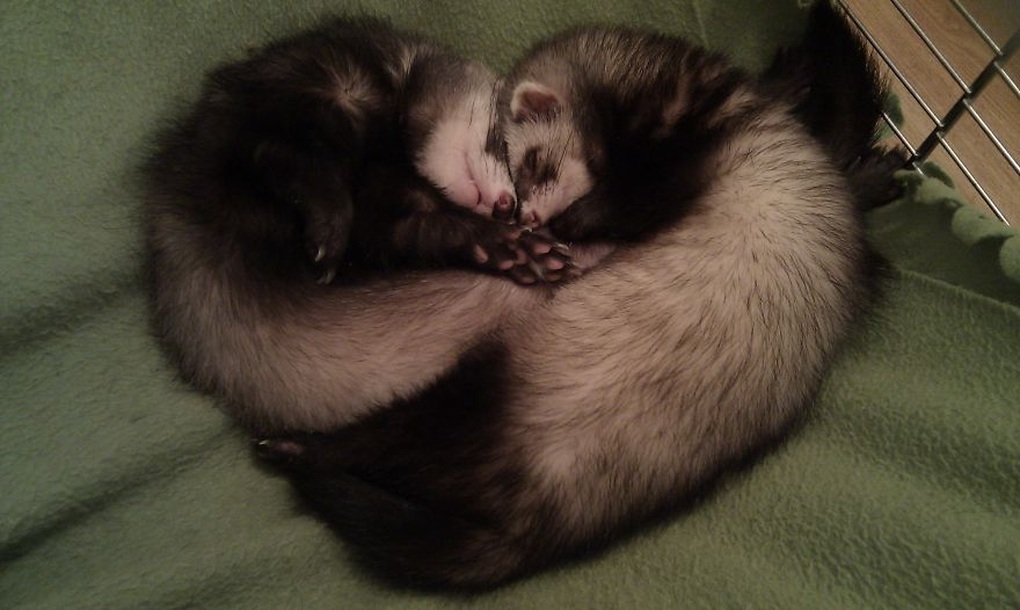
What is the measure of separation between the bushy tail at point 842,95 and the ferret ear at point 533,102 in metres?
0.40

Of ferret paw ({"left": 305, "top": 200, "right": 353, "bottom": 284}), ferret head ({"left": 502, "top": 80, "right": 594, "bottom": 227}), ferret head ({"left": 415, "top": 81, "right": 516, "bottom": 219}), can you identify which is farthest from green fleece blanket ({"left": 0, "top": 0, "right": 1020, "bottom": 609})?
ferret head ({"left": 502, "top": 80, "right": 594, "bottom": 227})

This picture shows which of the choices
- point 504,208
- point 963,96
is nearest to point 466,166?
point 504,208

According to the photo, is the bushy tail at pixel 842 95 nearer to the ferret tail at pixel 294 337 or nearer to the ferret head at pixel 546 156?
the ferret head at pixel 546 156

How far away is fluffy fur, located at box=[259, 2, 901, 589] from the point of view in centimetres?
92

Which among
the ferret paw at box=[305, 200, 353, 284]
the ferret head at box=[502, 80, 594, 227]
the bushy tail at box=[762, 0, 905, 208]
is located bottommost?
the ferret paw at box=[305, 200, 353, 284]

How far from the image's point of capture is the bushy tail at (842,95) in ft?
4.14

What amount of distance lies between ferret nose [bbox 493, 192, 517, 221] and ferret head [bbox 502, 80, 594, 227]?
24 mm

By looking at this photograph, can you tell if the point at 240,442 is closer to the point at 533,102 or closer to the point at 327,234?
the point at 327,234

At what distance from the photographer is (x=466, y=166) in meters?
1.29

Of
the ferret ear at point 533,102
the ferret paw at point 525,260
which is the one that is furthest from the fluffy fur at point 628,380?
the ferret ear at point 533,102

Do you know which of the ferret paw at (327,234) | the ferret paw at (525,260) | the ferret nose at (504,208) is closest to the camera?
the ferret paw at (327,234)

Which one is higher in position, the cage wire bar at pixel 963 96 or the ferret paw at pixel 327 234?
the cage wire bar at pixel 963 96

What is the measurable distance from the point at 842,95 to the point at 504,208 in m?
0.65

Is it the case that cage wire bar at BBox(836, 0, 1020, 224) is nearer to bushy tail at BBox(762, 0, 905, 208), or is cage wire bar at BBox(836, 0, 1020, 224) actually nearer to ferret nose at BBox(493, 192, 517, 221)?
bushy tail at BBox(762, 0, 905, 208)
